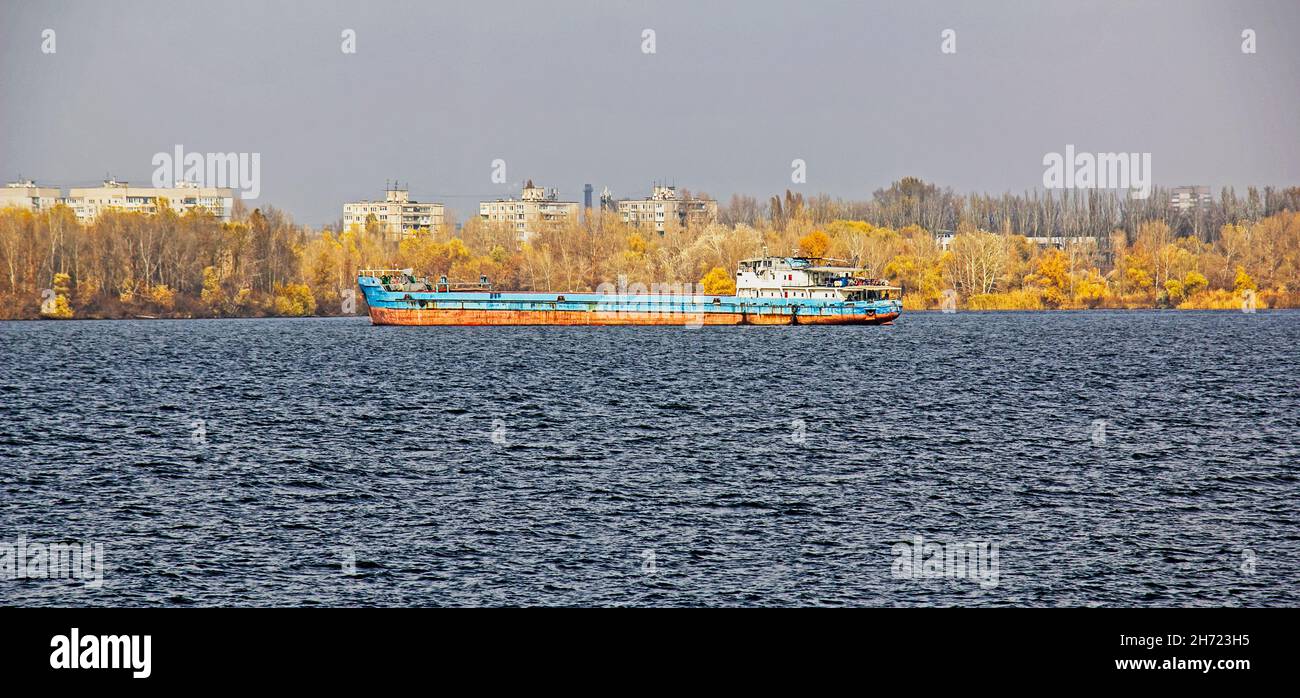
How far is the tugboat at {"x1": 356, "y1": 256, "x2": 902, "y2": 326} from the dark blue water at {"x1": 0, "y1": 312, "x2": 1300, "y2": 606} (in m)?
59.9

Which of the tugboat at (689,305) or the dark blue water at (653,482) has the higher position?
the tugboat at (689,305)

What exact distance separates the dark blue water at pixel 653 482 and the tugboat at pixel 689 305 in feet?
196

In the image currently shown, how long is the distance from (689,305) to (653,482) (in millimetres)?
121678

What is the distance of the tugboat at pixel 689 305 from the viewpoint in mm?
153000

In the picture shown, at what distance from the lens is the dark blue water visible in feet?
88.4

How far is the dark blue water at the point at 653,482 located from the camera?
26938 mm

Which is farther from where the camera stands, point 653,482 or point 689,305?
point 689,305

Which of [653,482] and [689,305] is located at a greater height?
[689,305]

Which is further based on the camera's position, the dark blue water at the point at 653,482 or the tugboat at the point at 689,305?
the tugboat at the point at 689,305

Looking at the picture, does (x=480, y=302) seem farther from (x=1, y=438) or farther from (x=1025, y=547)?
(x=1025, y=547)

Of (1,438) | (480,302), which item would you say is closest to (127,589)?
(1,438)

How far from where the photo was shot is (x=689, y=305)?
161 metres

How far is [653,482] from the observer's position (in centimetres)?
3994
